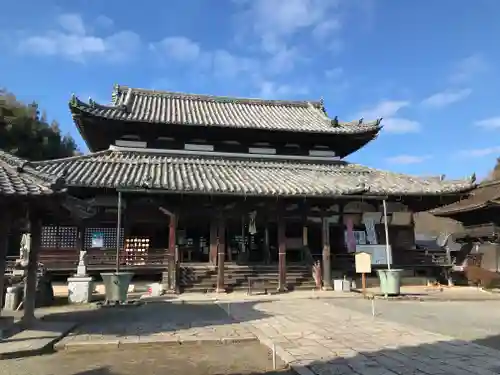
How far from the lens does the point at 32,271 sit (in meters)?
9.73

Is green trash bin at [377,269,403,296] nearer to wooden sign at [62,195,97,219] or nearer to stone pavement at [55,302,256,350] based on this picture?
stone pavement at [55,302,256,350]

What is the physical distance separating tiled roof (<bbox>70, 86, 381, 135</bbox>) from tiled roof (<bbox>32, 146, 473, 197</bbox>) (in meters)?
1.85

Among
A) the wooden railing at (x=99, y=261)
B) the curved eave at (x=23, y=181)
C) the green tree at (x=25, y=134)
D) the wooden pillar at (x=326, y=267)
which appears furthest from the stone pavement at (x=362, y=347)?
the green tree at (x=25, y=134)

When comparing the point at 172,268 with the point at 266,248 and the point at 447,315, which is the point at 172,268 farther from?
the point at 447,315

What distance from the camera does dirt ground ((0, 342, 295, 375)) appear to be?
6414 mm

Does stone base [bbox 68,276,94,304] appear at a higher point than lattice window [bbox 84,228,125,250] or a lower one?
lower

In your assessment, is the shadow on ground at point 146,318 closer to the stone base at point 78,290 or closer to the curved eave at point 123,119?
the stone base at point 78,290

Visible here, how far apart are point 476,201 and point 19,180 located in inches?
1128

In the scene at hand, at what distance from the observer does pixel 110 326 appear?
9898mm

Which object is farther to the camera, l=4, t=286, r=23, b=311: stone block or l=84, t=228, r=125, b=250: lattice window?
→ l=84, t=228, r=125, b=250: lattice window

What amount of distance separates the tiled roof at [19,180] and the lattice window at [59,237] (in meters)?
10.2

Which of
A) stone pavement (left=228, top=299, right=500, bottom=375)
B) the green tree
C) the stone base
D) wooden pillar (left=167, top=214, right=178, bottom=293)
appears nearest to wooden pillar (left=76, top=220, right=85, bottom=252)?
the stone base

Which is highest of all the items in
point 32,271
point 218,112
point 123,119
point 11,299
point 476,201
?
point 218,112

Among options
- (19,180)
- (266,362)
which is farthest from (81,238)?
(266,362)
